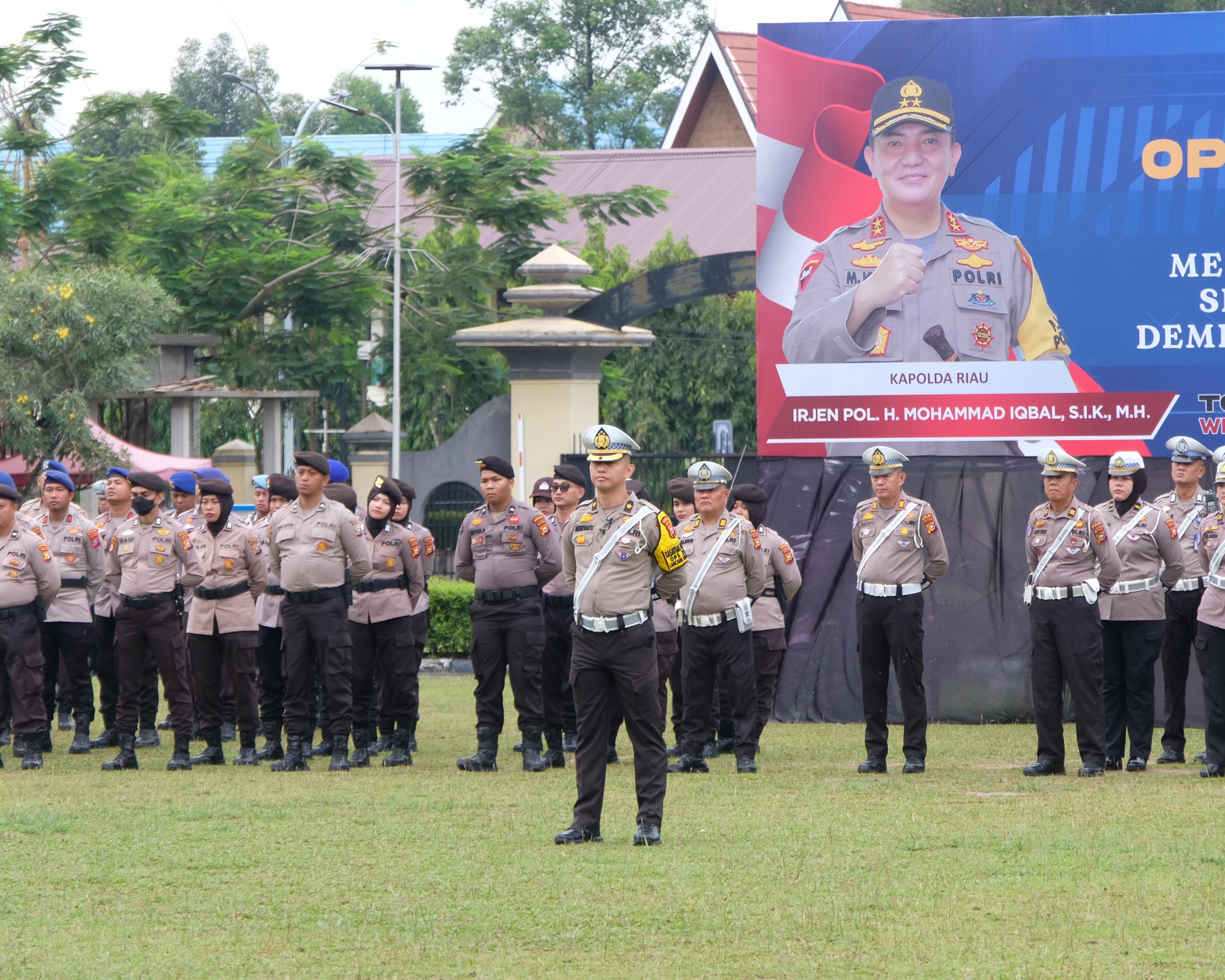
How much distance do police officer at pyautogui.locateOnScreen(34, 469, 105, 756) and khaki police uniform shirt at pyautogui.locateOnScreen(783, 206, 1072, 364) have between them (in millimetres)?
6495

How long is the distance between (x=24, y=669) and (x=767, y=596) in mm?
4849

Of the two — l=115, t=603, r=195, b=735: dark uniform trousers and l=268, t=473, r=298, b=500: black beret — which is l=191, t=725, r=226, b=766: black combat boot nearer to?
l=115, t=603, r=195, b=735: dark uniform trousers

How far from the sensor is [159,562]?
447 inches

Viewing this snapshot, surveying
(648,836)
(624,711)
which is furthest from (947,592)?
(648,836)

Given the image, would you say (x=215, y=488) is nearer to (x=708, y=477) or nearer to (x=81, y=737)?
(x=81, y=737)

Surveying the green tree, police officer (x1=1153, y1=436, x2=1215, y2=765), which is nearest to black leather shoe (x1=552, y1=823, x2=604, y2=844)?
police officer (x1=1153, y1=436, x2=1215, y2=765)

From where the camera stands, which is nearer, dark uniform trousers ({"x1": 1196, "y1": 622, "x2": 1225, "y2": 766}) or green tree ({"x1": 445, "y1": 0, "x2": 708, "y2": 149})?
dark uniform trousers ({"x1": 1196, "y1": 622, "x2": 1225, "y2": 766})

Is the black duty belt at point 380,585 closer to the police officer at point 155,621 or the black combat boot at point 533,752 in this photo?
the police officer at point 155,621

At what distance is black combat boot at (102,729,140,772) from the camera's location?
11203 mm

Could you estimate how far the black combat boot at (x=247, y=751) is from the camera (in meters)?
11.5

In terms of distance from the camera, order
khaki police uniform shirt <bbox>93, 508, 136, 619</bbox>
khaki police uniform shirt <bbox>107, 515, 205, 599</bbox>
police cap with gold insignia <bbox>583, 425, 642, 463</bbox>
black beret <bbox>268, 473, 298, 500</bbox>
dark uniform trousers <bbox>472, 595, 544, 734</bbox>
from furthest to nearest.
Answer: khaki police uniform shirt <bbox>93, 508, 136, 619</bbox> < black beret <bbox>268, 473, 298, 500</bbox> < khaki police uniform shirt <bbox>107, 515, 205, 599</bbox> < dark uniform trousers <bbox>472, 595, 544, 734</bbox> < police cap with gold insignia <bbox>583, 425, 642, 463</bbox>

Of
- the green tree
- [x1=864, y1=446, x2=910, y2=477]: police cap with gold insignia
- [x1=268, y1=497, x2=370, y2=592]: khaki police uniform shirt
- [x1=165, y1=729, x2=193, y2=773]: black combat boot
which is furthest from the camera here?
the green tree

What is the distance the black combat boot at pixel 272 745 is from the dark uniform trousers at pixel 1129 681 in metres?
5.23

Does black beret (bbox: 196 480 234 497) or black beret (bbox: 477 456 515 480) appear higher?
black beret (bbox: 477 456 515 480)
